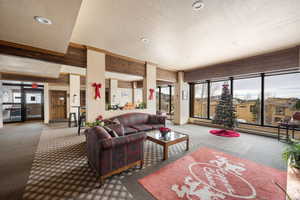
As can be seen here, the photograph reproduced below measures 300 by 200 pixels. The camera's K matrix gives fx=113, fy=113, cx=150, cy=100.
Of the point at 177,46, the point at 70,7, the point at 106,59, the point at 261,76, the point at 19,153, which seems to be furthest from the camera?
the point at 261,76

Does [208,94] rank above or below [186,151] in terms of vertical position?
above

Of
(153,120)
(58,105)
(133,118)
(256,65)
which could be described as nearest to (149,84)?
(153,120)

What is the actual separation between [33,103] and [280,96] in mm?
13029

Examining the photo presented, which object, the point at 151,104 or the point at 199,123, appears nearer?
the point at 151,104

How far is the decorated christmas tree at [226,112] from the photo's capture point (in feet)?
14.7

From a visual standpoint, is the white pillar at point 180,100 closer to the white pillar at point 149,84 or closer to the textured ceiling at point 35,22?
the white pillar at point 149,84

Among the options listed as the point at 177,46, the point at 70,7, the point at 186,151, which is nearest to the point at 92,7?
the point at 70,7

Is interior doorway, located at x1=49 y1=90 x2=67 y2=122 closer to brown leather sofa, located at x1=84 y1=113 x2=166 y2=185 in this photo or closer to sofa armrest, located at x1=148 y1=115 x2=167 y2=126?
sofa armrest, located at x1=148 y1=115 x2=167 y2=126

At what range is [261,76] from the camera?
4.71 meters

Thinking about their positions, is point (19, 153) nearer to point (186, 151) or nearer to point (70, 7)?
point (70, 7)

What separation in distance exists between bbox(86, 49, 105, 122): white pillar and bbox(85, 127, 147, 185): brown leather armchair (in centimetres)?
180

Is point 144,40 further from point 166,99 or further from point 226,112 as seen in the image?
point 166,99

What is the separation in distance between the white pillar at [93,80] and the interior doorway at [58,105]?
17.5 feet

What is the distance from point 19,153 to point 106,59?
139 inches
